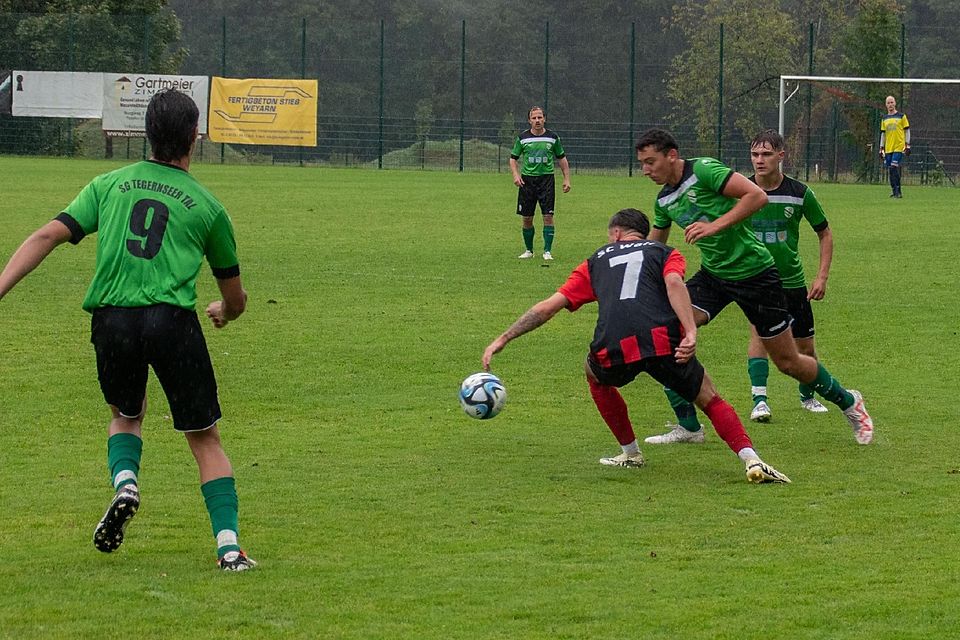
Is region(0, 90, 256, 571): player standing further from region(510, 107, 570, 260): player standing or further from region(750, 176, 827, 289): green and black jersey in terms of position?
region(510, 107, 570, 260): player standing

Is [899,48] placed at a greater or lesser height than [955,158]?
greater

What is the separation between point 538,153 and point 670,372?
12.4 meters

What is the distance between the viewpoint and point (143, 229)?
17.5 ft

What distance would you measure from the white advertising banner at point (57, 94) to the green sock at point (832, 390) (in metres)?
35.9

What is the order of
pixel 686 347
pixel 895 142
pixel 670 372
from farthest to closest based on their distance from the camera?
pixel 895 142, pixel 670 372, pixel 686 347

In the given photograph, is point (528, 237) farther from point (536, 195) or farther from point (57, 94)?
point (57, 94)

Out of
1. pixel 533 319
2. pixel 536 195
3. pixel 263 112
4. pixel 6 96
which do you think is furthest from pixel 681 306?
pixel 6 96

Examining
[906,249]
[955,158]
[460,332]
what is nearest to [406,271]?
[460,332]

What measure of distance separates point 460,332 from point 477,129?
32.8 meters

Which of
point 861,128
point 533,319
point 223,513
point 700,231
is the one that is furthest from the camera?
point 861,128

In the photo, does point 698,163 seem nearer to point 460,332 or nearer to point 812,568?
point 812,568

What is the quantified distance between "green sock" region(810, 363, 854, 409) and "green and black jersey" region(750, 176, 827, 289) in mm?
743

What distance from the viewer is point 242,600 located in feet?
17.1

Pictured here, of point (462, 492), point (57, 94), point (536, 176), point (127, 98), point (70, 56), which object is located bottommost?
point (462, 492)
